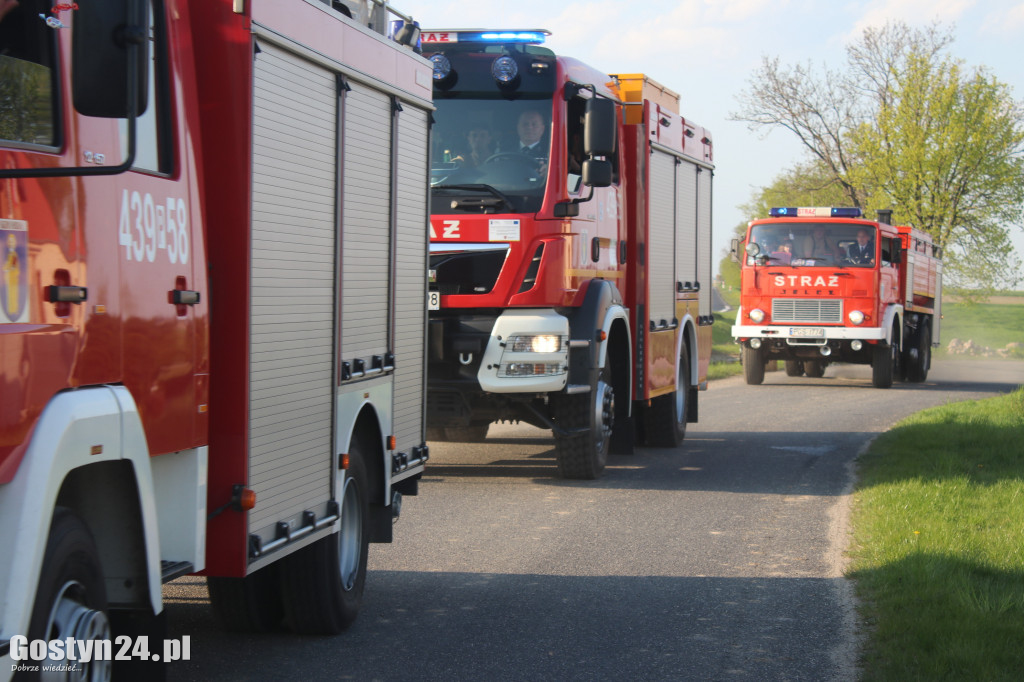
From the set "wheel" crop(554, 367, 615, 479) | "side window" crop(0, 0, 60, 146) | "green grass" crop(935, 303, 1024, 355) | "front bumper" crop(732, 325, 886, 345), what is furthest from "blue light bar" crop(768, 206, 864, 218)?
"green grass" crop(935, 303, 1024, 355)

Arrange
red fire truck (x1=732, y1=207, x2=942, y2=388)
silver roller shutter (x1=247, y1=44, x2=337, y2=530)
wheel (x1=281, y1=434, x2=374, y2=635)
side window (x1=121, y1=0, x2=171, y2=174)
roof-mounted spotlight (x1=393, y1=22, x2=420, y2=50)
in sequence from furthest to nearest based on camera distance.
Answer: red fire truck (x1=732, y1=207, x2=942, y2=388) < roof-mounted spotlight (x1=393, y1=22, x2=420, y2=50) < wheel (x1=281, y1=434, x2=374, y2=635) < silver roller shutter (x1=247, y1=44, x2=337, y2=530) < side window (x1=121, y1=0, x2=171, y2=174)

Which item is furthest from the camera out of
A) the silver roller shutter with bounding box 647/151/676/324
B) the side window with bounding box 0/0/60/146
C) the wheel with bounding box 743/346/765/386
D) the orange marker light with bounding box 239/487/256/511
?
the wheel with bounding box 743/346/765/386

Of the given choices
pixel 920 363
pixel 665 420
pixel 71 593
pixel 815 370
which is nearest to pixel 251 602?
pixel 71 593

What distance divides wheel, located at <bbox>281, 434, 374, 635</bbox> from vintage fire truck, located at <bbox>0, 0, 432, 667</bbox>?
12 millimetres

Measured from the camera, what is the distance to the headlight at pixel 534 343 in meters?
10.5

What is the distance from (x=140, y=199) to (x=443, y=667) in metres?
2.49

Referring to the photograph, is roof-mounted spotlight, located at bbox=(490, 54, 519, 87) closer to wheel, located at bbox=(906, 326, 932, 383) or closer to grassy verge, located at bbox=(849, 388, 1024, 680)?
grassy verge, located at bbox=(849, 388, 1024, 680)

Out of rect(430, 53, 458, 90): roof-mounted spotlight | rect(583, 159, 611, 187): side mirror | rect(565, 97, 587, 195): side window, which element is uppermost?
rect(430, 53, 458, 90): roof-mounted spotlight

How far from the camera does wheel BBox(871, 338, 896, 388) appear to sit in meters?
23.7

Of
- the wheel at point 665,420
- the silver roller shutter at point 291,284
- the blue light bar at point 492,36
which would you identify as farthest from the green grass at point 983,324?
the silver roller shutter at point 291,284

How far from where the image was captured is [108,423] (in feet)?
12.8

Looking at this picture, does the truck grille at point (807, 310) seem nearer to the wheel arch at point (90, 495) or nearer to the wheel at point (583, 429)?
the wheel at point (583, 429)

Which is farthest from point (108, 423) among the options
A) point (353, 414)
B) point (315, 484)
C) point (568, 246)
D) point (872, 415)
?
point (872, 415)

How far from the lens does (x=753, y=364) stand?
24328mm
